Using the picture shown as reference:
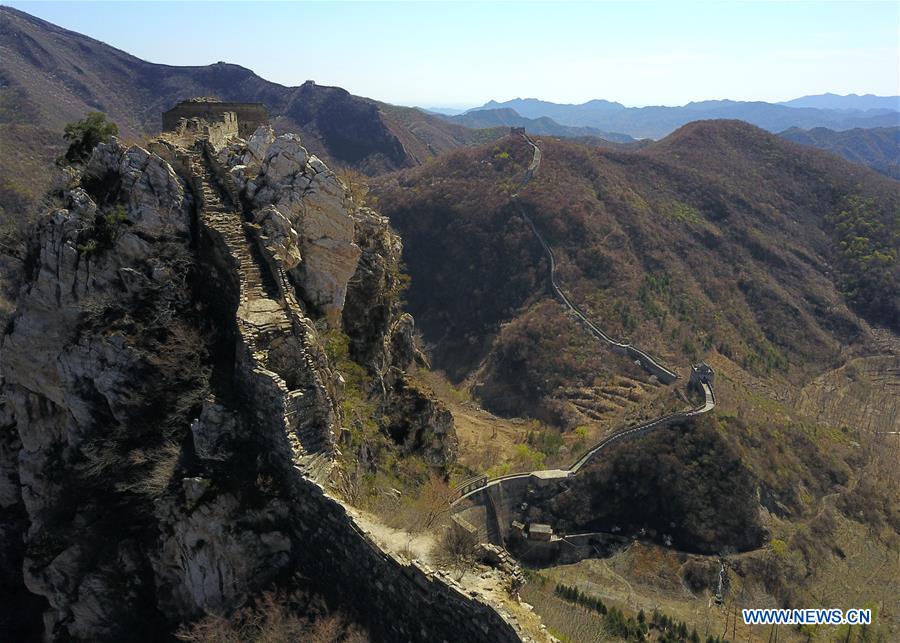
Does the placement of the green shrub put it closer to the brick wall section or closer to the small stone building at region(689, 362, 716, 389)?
the brick wall section

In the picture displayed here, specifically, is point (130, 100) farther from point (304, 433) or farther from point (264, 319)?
point (304, 433)

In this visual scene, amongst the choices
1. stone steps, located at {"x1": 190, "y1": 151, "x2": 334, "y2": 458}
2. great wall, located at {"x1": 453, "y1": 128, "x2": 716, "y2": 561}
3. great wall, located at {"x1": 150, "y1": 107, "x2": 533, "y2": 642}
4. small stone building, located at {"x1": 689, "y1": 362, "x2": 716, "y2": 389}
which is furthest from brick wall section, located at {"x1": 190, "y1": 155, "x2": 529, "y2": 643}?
small stone building, located at {"x1": 689, "y1": 362, "x2": 716, "y2": 389}

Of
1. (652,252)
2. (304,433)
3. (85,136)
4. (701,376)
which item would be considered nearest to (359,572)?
(304,433)

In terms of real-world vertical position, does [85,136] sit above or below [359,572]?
above

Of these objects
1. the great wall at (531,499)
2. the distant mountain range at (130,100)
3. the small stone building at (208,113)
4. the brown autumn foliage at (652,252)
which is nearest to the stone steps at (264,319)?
the small stone building at (208,113)

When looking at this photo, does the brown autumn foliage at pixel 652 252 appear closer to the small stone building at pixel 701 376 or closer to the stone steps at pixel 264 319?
the small stone building at pixel 701 376
